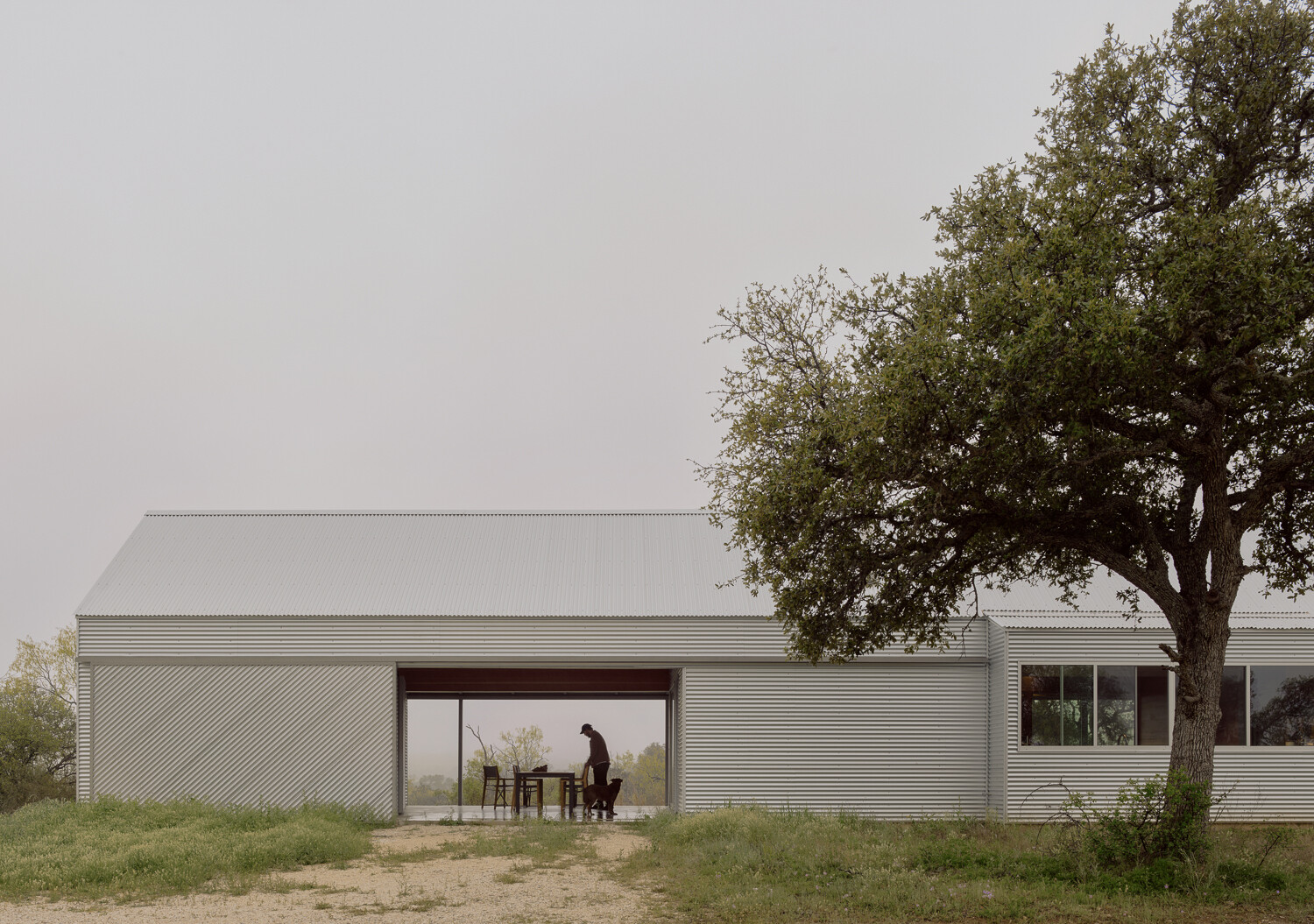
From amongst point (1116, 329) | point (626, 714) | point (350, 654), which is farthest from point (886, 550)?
point (626, 714)

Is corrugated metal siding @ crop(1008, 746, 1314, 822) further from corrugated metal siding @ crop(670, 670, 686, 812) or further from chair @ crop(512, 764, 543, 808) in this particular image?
chair @ crop(512, 764, 543, 808)

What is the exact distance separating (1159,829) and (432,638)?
37.8ft

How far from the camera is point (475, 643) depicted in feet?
62.1

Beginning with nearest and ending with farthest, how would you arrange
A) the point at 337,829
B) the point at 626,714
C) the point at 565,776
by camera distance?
the point at 337,829
the point at 565,776
the point at 626,714

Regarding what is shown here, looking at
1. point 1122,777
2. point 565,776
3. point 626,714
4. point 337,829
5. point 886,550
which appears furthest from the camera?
point 626,714

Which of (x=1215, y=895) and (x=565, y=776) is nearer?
(x=1215, y=895)

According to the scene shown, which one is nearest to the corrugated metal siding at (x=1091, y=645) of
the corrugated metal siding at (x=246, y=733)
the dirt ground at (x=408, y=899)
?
the dirt ground at (x=408, y=899)

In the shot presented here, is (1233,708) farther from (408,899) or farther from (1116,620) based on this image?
(408,899)

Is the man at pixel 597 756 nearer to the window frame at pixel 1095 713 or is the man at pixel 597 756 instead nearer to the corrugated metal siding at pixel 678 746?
the corrugated metal siding at pixel 678 746

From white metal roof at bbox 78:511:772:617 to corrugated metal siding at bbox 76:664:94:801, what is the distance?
1051mm

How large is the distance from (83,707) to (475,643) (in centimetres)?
638

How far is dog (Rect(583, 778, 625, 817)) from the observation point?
19422 mm

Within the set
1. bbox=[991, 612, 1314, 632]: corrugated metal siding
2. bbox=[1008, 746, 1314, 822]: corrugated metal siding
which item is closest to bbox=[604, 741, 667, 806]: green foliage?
bbox=[1008, 746, 1314, 822]: corrugated metal siding

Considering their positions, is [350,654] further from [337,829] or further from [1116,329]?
[1116,329]
